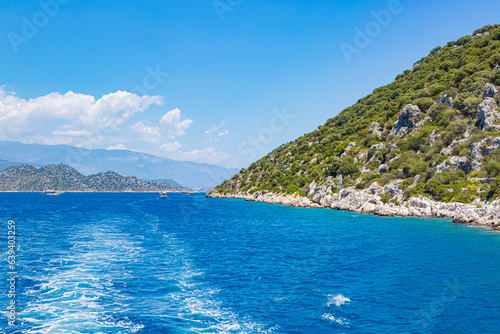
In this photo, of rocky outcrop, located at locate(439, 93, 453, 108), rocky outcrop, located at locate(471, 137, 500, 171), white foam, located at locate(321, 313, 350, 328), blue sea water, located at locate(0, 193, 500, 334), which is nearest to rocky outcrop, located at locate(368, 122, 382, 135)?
rocky outcrop, located at locate(439, 93, 453, 108)

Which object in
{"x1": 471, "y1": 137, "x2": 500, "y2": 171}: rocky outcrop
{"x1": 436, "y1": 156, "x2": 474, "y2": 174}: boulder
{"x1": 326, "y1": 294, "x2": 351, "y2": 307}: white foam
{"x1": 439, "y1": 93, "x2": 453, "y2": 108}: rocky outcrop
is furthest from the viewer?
{"x1": 439, "y1": 93, "x2": 453, "y2": 108}: rocky outcrop

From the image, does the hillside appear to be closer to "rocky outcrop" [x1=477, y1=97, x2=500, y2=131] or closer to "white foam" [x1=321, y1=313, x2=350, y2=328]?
"rocky outcrop" [x1=477, y1=97, x2=500, y2=131]

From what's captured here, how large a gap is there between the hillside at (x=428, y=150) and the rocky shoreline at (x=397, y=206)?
13.3 inches

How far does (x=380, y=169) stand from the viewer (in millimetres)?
83688

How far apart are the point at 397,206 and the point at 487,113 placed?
29.0 metres

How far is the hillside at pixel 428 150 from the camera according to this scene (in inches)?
2376

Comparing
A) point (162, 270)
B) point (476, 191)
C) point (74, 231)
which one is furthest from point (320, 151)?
point (162, 270)

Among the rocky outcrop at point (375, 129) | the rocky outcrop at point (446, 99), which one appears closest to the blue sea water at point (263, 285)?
the rocky outcrop at point (446, 99)

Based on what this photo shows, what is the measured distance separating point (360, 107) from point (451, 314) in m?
158

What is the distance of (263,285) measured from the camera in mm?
21812

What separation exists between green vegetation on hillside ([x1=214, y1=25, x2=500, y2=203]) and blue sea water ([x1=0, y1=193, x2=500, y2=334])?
80.2 ft

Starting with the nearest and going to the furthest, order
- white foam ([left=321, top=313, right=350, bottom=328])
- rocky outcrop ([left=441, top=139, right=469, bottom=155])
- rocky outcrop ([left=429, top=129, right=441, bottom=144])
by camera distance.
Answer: white foam ([left=321, top=313, right=350, bottom=328]) < rocky outcrop ([left=441, top=139, right=469, bottom=155]) < rocky outcrop ([left=429, top=129, right=441, bottom=144])

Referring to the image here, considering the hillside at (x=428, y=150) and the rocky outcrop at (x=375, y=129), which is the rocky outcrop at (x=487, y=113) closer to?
the hillside at (x=428, y=150)

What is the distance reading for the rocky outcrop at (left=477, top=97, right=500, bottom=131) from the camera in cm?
6600
